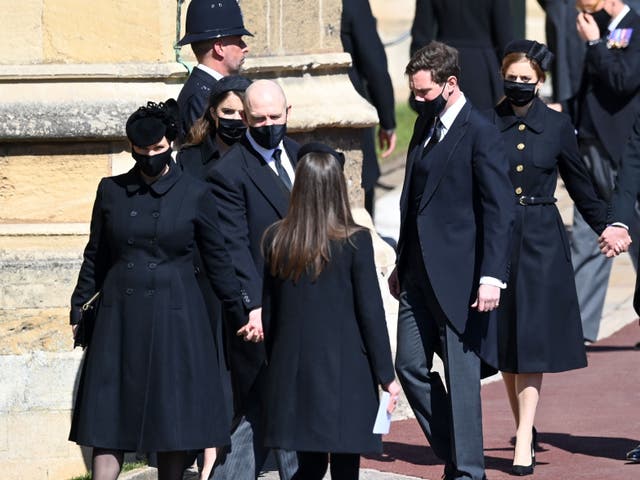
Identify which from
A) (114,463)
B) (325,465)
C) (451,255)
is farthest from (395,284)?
(114,463)

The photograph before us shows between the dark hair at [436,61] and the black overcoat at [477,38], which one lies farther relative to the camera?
the black overcoat at [477,38]

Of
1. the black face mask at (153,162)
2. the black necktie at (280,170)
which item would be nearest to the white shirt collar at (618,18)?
the black necktie at (280,170)

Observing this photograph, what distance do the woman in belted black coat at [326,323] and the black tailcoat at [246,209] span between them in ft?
2.35

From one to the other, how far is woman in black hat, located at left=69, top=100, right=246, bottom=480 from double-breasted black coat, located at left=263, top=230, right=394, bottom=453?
1.70 feet

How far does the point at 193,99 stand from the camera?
7406 millimetres

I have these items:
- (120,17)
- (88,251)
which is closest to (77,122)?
(120,17)

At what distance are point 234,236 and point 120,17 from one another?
1856 mm

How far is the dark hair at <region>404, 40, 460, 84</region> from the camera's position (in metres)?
6.99

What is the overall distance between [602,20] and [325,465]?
479 cm

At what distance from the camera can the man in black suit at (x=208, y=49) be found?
7.42 metres

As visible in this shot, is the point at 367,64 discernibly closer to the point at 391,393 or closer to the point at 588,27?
the point at 588,27

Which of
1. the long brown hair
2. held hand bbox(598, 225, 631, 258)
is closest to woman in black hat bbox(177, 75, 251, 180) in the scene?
the long brown hair

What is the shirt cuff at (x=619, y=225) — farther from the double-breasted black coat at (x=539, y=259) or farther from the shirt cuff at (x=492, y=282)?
the shirt cuff at (x=492, y=282)

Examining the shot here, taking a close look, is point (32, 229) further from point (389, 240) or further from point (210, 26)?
point (389, 240)
